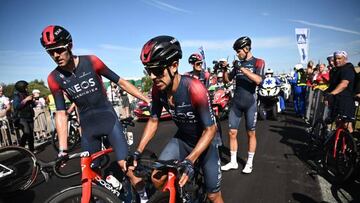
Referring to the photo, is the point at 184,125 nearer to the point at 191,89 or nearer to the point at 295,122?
the point at 191,89

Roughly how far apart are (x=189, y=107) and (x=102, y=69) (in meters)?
1.52

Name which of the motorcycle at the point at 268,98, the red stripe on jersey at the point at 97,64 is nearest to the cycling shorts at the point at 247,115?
the red stripe on jersey at the point at 97,64

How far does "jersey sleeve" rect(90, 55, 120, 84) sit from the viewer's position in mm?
3406

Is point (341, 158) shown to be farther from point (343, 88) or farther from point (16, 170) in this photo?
point (16, 170)

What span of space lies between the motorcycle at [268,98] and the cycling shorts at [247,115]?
6.20 meters

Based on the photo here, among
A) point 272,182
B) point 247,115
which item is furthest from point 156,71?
point 272,182

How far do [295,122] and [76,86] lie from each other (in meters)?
9.02

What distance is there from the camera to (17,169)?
4945 mm

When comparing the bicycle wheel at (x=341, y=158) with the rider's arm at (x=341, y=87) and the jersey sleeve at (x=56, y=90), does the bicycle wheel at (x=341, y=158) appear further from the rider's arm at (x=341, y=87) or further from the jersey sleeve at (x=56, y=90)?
the jersey sleeve at (x=56, y=90)

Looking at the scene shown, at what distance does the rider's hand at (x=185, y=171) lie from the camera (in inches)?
76.4

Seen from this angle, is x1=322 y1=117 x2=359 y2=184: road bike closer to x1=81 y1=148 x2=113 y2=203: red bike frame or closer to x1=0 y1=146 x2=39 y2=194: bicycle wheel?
x1=81 y1=148 x2=113 y2=203: red bike frame

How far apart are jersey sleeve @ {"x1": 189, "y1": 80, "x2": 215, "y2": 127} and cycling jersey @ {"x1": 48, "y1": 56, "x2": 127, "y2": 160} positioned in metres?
1.38

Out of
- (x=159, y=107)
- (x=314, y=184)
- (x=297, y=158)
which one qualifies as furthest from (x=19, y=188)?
(x=297, y=158)

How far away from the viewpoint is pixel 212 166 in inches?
107
